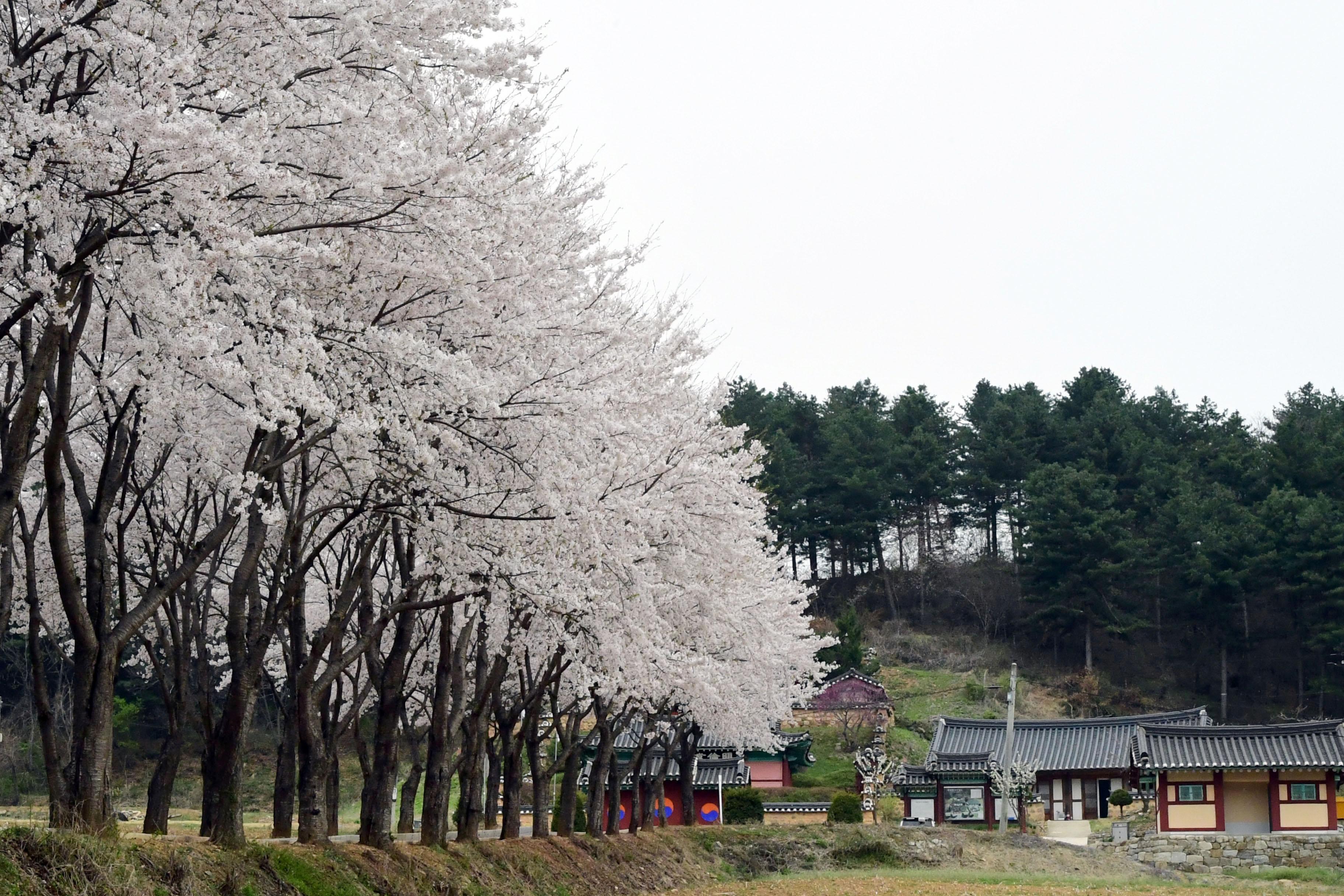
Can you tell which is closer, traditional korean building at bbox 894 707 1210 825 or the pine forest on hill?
traditional korean building at bbox 894 707 1210 825

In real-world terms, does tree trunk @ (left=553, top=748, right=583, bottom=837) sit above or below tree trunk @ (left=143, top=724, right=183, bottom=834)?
below

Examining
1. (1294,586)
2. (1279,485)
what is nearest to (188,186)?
(1294,586)

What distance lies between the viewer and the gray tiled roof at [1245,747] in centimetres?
4047

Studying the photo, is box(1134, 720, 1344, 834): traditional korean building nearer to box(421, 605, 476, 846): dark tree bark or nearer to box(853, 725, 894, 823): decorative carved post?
box(853, 725, 894, 823): decorative carved post

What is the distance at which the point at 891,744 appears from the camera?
54.5 meters

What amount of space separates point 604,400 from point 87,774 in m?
5.60

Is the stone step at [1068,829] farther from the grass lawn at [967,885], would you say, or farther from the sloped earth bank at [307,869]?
the sloped earth bank at [307,869]

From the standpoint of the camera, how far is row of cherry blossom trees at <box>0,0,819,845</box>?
7.75m

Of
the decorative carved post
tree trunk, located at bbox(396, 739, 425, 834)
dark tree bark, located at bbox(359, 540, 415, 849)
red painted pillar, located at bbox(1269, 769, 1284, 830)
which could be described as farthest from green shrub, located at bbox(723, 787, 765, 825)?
dark tree bark, located at bbox(359, 540, 415, 849)

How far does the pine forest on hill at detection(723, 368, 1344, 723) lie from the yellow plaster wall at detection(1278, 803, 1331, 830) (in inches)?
428

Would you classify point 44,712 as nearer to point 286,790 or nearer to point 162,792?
point 162,792

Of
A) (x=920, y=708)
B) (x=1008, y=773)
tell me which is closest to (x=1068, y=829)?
(x=1008, y=773)

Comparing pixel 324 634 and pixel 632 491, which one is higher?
pixel 632 491

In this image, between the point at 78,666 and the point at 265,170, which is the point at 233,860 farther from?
the point at 265,170
